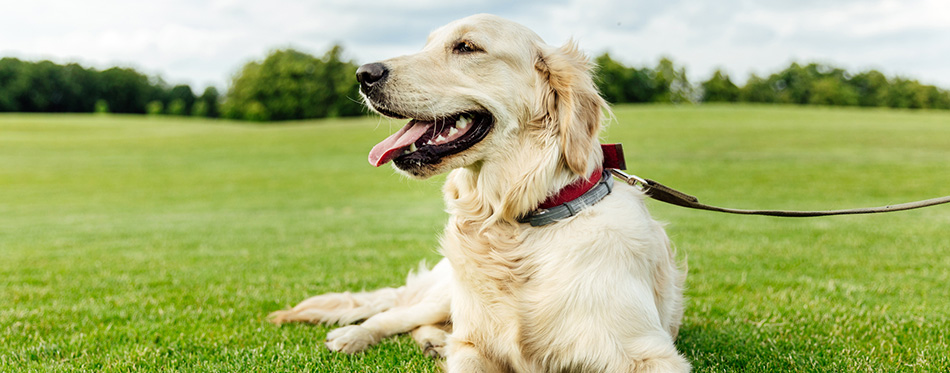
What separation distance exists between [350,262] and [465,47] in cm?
→ 468

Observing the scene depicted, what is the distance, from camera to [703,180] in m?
18.6

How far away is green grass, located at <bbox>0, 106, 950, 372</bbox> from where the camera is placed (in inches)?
143

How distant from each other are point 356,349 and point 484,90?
5.62 ft

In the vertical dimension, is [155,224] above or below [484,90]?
below

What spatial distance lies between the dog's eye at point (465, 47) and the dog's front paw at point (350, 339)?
1.78 meters

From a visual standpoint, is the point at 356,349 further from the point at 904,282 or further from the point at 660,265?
the point at 904,282

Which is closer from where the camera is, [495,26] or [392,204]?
[495,26]

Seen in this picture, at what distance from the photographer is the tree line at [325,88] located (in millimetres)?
71938

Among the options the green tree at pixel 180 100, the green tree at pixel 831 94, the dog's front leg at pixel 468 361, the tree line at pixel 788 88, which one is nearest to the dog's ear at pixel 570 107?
the dog's front leg at pixel 468 361

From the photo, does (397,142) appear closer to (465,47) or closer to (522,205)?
(465,47)

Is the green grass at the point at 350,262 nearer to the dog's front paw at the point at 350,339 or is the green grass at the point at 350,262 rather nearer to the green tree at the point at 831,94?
the dog's front paw at the point at 350,339

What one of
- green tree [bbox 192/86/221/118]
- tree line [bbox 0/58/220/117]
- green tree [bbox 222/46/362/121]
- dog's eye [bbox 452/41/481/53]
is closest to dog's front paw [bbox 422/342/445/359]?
dog's eye [bbox 452/41/481/53]

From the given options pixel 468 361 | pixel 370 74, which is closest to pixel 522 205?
pixel 468 361

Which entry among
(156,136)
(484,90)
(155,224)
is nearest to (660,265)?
(484,90)
